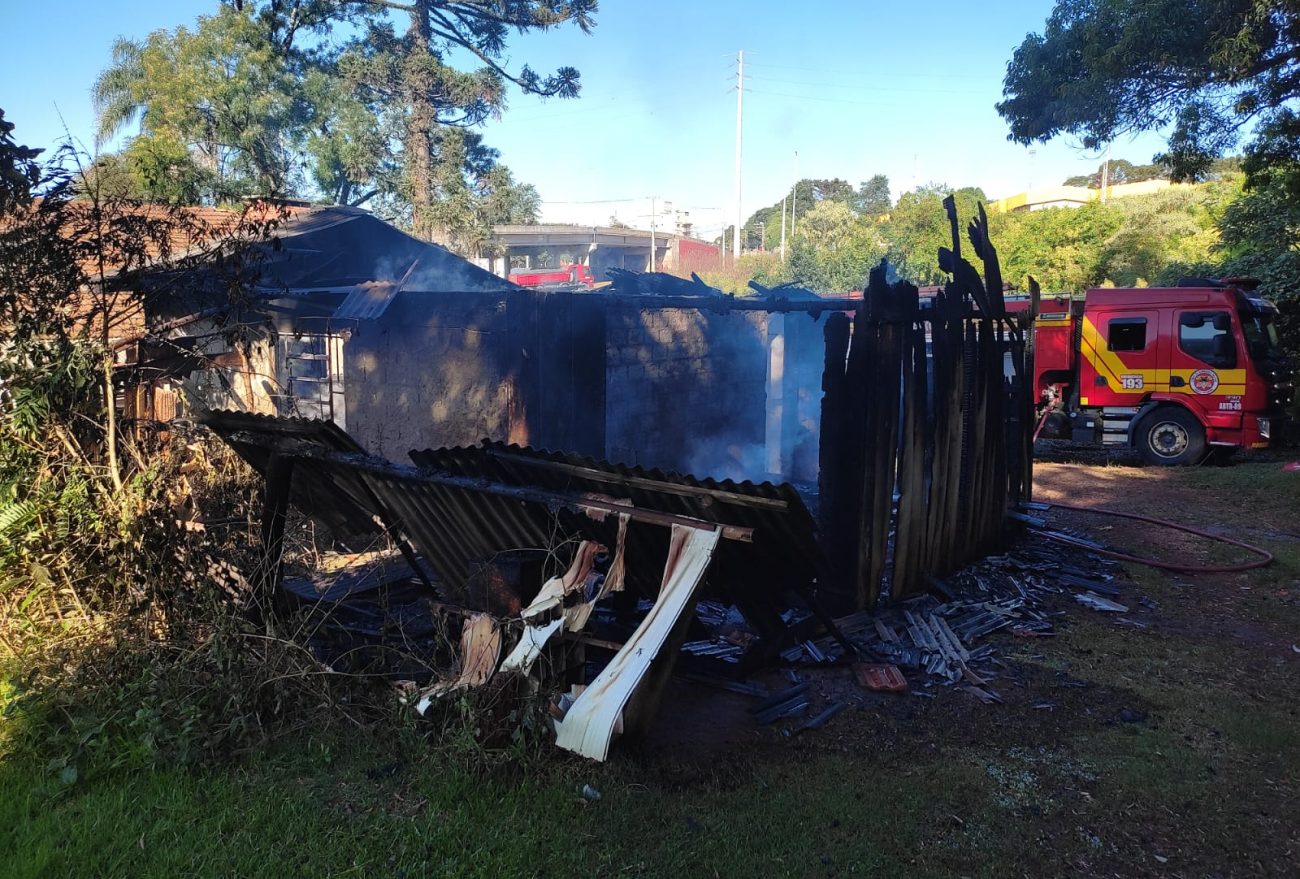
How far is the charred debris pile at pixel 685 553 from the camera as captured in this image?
13.5ft

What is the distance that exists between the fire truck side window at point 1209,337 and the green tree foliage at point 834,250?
18.0 metres

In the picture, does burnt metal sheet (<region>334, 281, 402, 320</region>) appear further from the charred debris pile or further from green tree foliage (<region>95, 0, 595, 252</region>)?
green tree foliage (<region>95, 0, 595, 252</region>)

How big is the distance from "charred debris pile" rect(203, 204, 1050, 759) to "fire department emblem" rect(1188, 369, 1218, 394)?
25.5 ft

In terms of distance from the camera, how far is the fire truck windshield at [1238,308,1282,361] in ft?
43.6

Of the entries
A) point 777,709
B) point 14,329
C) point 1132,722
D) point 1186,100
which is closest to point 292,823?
point 777,709

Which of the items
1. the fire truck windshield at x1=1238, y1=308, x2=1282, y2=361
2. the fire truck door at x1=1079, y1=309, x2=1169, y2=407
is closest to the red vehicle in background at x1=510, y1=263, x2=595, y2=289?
the fire truck door at x1=1079, y1=309, x2=1169, y2=407

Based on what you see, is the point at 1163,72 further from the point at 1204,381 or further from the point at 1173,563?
the point at 1173,563

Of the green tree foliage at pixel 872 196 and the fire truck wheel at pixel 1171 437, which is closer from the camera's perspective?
the fire truck wheel at pixel 1171 437

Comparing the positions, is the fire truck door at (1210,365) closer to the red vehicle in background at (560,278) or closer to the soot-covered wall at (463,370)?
the soot-covered wall at (463,370)

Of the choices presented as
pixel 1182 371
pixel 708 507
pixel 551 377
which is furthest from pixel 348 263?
pixel 1182 371

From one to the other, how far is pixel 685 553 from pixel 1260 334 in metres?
13.6

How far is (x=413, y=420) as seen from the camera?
30.8 ft

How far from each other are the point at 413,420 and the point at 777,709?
19.0ft

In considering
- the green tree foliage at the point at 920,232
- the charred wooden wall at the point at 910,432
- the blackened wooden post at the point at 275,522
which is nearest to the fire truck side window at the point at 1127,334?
the charred wooden wall at the point at 910,432
